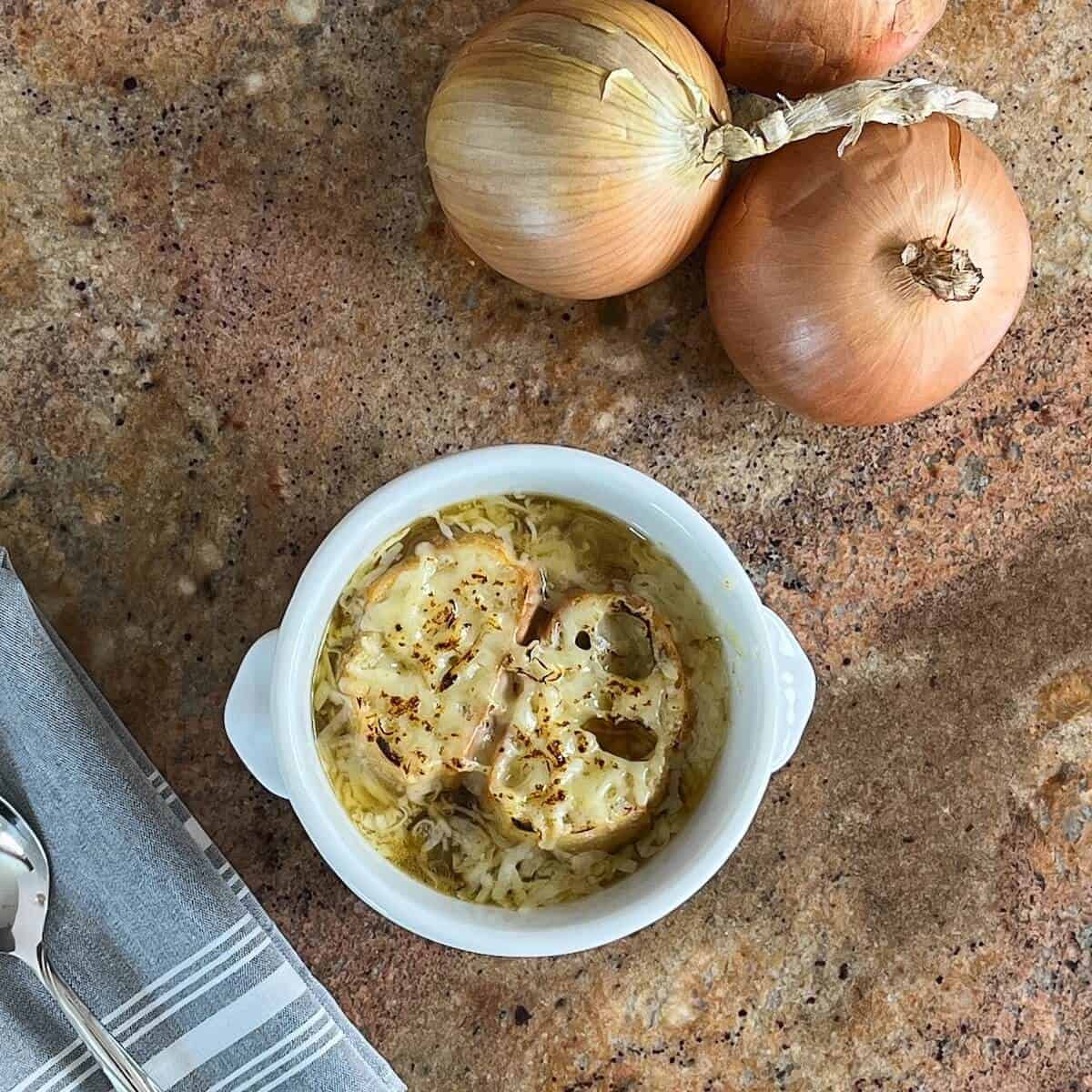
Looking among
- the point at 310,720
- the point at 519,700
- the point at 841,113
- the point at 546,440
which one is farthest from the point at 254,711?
the point at 841,113

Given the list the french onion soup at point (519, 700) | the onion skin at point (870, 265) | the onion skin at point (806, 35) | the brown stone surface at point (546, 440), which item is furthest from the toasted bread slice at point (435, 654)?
the onion skin at point (806, 35)

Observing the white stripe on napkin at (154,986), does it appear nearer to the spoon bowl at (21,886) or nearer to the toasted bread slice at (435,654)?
the spoon bowl at (21,886)

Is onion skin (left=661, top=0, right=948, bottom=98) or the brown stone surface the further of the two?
the brown stone surface

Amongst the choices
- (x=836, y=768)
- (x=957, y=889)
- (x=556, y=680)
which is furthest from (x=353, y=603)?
(x=957, y=889)

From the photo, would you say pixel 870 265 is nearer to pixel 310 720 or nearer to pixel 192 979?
pixel 310 720

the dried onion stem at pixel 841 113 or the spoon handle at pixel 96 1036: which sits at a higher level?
the dried onion stem at pixel 841 113

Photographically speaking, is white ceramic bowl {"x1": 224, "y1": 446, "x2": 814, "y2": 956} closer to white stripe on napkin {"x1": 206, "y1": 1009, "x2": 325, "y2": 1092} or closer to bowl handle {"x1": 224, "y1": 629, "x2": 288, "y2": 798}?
bowl handle {"x1": 224, "y1": 629, "x2": 288, "y2": 798}

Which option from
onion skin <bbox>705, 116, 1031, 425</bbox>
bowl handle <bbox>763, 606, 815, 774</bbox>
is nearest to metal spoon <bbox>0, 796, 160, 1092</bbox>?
bowl handle <bbox>763, 606, 815, 774</bbox>
